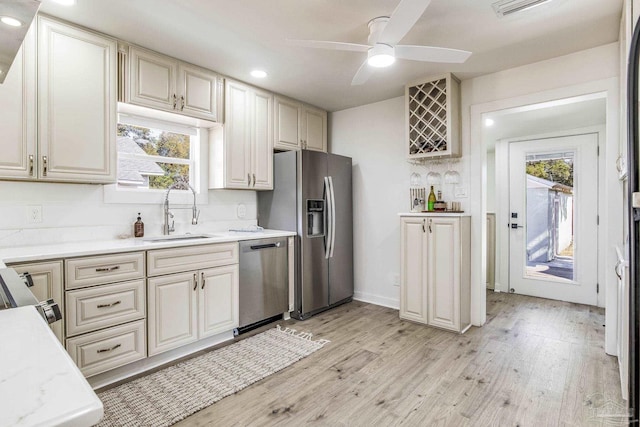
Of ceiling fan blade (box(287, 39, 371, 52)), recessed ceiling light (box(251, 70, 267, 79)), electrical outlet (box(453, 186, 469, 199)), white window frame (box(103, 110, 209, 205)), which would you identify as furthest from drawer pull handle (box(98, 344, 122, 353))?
electrical outlet (box(453, 186, 469, 199))

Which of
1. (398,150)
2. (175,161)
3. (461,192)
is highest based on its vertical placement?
(398,150)

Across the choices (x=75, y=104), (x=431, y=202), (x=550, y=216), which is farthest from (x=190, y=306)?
(x=550, y=216)

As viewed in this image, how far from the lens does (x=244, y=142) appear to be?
135 inches

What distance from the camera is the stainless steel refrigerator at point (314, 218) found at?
3.53m

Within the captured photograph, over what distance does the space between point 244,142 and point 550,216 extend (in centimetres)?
391

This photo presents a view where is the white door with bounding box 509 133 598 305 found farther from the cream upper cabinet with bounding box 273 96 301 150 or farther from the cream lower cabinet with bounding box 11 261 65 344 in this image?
the cream lower cabinet with bounding box 11 261 65 344

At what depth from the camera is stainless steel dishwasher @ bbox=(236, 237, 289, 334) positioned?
3.09 metres

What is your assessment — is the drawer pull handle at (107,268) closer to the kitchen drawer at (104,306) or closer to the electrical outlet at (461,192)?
the kitchen drawer at (104,306)

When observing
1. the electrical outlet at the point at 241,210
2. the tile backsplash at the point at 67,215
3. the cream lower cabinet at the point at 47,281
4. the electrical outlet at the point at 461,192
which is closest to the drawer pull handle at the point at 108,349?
the cream lower cabinet at the point at 47,281

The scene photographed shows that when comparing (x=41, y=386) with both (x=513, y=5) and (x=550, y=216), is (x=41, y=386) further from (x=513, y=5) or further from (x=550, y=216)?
(x=550, y=216)

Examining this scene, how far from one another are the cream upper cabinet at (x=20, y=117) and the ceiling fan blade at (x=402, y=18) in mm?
2253

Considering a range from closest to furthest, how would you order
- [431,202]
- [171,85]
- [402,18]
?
[402,18]
[171,85]
[431,202]

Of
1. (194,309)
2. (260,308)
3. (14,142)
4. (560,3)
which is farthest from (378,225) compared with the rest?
(14,142)

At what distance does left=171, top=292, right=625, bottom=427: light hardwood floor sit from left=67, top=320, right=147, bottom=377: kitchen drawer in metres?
0.73
